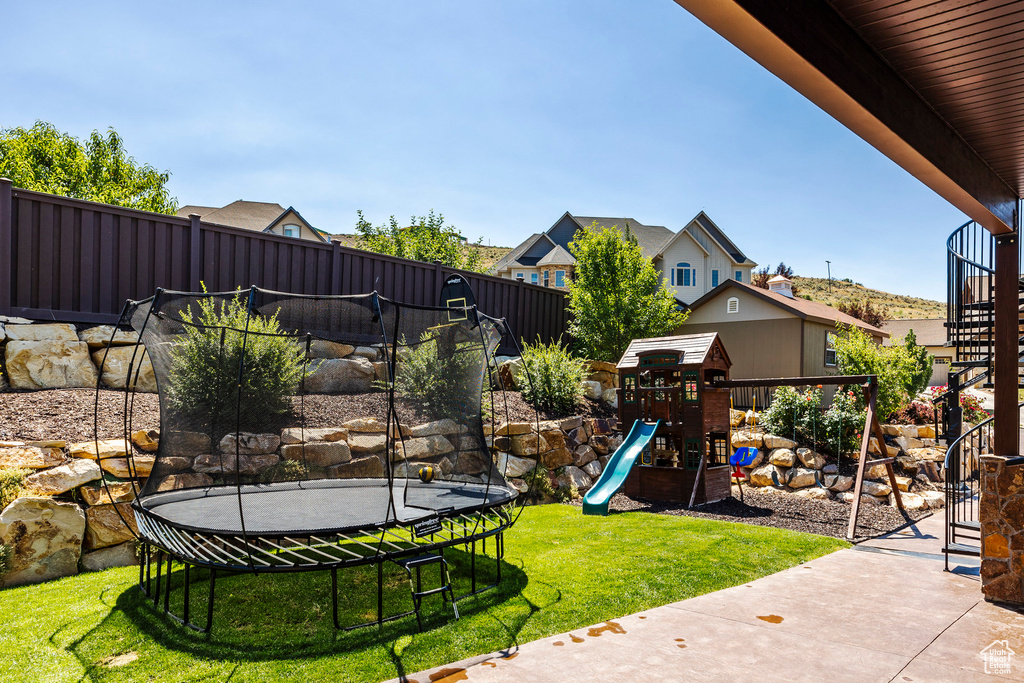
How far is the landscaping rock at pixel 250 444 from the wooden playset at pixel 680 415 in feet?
17.5

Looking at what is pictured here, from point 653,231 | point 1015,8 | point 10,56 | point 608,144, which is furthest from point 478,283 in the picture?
point 653,231

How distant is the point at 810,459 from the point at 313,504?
8.24m

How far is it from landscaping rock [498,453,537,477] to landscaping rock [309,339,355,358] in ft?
11.8

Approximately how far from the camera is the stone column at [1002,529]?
396 cm

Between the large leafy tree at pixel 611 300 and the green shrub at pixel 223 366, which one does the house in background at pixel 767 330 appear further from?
the green shrub at pixel 223 366

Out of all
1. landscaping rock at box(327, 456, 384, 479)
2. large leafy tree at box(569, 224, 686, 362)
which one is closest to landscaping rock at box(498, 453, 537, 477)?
landscaping rock at box(327, 456, 384, 479)

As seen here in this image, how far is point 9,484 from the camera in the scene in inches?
169

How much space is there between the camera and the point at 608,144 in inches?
467

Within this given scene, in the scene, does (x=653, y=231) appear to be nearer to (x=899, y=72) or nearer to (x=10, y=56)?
(x=10, y=56)

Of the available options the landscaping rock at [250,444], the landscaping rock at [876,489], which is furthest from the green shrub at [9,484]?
the landscaping rock at [876,489]

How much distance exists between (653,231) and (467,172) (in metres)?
16.5

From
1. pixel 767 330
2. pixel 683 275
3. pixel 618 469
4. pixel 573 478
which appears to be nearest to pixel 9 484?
pixel 618 469

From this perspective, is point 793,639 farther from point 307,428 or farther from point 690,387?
point 690,387

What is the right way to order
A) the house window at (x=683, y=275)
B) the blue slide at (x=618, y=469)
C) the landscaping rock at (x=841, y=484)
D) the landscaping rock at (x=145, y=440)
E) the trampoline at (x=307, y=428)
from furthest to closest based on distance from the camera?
1. the house window at (x=683, y=275)
2. the landscaping rock at (x=841, y=484)
3. the blue slide at (x=618, y=469)
4. the landscaping rock at (x=145, y=440)
5. the trampoline at (x=307, y=428)
